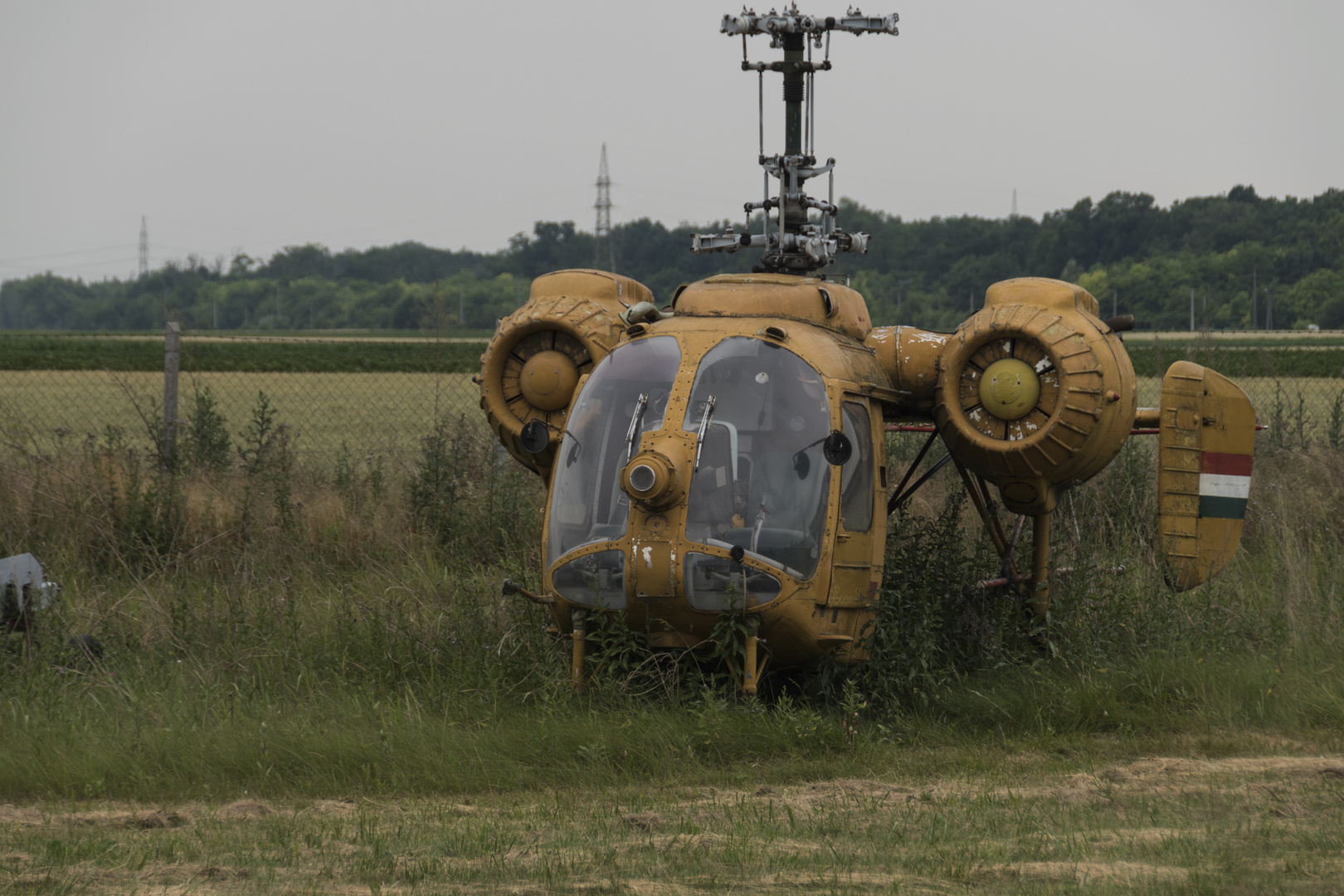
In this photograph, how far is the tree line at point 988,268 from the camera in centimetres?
5994

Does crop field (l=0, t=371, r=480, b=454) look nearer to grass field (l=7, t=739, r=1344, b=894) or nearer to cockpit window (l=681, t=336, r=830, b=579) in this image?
cockpit window (l=681, t=336, r=830, b=579)

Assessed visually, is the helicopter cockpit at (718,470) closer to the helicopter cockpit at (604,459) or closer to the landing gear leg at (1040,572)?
the helicopter cockpit at (604,459)

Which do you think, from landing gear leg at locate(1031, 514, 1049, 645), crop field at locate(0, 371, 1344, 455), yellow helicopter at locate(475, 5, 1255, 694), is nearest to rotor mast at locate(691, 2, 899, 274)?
yellow helicopter at locate(475, 5, 1255, 694)

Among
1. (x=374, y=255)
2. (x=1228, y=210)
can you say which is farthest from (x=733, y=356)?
(x=374, y=255)

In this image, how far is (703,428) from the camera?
6.24m

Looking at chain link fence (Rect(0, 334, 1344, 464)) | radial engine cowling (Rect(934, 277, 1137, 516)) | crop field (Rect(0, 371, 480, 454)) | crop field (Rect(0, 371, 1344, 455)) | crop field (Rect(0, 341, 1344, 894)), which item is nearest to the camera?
crop field (Rect(0, 341, 1344, 894))

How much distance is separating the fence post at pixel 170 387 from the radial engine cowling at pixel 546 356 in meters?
4.45

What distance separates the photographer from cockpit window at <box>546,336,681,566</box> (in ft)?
20.8

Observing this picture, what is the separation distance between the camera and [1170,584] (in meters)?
7.89

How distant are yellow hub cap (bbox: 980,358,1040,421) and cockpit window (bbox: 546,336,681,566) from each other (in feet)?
5.90

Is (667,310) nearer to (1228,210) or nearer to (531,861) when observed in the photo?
(531,861)

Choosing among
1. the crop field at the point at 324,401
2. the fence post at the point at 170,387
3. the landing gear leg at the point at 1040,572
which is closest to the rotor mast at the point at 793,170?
the landing gear leg at the point at 1040,572

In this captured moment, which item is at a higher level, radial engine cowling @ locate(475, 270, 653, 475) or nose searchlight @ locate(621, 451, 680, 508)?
radial engine cowling @ locate(475, 270, 653, 475)

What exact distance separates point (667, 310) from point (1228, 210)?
69912 millimetres
